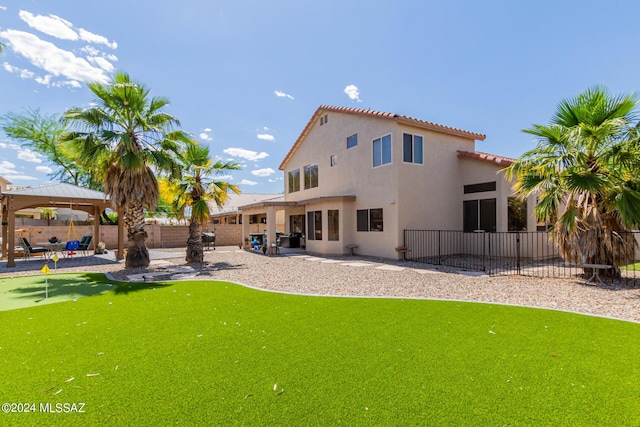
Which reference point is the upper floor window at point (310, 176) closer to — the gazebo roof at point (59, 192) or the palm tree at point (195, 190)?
the palm tree at point (195, 190)

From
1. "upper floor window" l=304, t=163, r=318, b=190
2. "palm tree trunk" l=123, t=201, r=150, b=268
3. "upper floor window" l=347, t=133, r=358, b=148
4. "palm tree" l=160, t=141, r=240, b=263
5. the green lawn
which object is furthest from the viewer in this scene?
"upper floor window" l=304, t=163, r=318, b=190

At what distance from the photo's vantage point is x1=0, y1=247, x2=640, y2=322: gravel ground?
6645 mm

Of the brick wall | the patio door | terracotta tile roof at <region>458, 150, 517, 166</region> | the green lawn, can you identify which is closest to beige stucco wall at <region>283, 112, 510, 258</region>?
terracotta tile roof at <region>458, 150, 517, 166</region>

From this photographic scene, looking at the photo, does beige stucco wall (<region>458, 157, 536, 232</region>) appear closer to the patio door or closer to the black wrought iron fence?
the black wrought iron fence

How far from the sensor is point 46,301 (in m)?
7.02

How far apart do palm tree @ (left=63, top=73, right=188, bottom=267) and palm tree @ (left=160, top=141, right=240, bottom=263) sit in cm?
124

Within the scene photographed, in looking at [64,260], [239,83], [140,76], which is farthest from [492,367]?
[64,260]

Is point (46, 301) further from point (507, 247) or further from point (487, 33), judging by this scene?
point (487, 33)

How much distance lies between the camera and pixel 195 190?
14.2 meters

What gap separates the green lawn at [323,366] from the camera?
2746 millimetres

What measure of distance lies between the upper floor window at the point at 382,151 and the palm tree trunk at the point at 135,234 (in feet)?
36.7

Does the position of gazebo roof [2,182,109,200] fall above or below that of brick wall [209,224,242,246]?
above

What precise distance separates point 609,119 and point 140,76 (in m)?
15.8

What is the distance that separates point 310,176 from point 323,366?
710 inches
